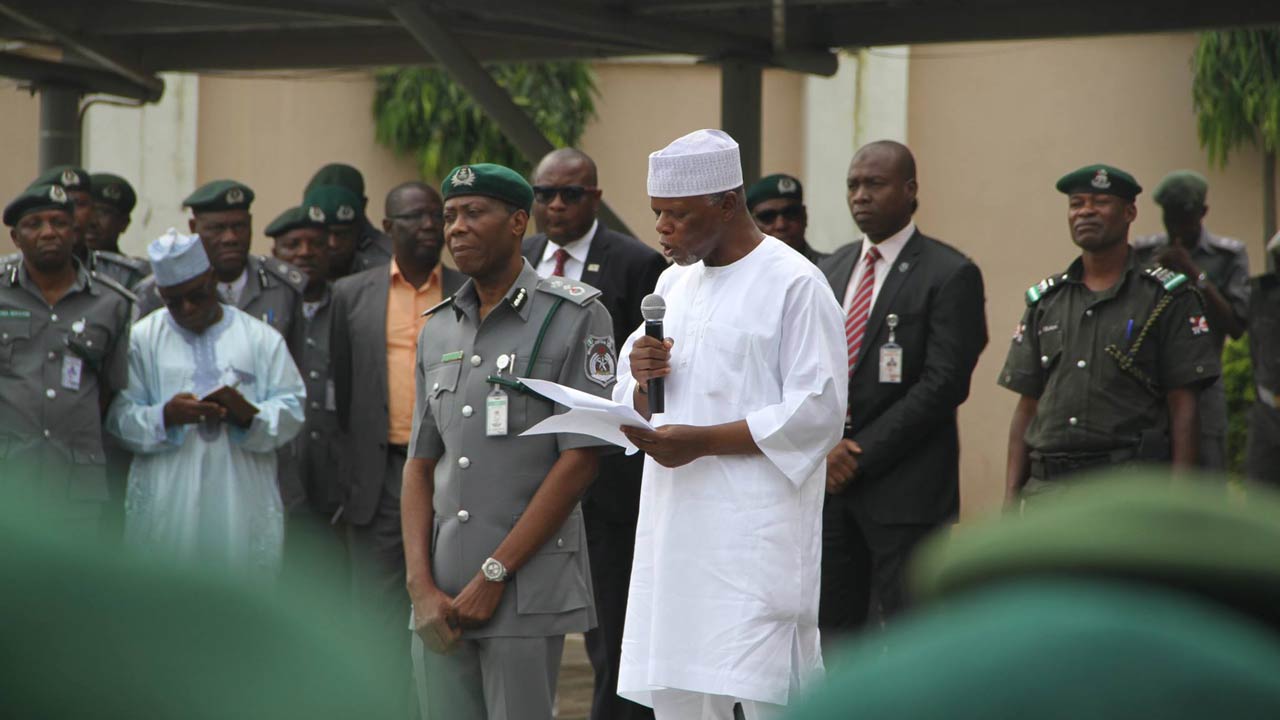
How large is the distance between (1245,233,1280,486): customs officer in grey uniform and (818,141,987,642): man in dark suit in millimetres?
1930

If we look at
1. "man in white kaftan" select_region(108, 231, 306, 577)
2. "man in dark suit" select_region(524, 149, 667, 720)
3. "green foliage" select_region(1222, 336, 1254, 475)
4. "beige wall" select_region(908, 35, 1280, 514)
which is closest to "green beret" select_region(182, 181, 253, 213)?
"man in white kaftan" select_region(108, 231, 306, 577)

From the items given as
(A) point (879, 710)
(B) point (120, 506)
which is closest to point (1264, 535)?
(A) point (879, 710)

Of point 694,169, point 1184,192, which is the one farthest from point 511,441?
point 1184,192

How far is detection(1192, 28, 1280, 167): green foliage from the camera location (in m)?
12.9

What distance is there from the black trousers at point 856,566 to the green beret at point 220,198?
2.86 meters

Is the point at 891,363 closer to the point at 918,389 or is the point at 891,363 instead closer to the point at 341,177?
the point at 918,389

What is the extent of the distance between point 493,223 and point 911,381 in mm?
1984

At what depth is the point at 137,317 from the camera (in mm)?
6617

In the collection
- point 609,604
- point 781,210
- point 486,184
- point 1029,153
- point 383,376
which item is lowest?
point 609,604

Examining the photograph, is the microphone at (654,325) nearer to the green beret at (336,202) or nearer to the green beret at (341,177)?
the green beret at (336,202)

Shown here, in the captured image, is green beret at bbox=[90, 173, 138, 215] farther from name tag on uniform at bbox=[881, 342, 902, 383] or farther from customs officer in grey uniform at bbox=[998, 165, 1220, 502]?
customs officer in grey uniform at bbox=[998, 165, 1220, 502]

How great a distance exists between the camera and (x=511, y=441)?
438cm

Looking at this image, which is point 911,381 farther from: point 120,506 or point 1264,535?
point 1264,535

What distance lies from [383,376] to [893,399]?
193 cm
